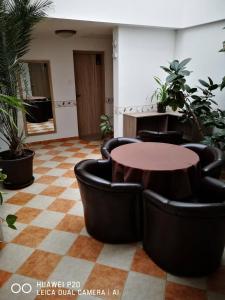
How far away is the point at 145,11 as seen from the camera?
13.6 ft

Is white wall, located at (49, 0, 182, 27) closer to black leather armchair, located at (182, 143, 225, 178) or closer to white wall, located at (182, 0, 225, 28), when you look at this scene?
white wall, located at (182, 0, 225, 28)

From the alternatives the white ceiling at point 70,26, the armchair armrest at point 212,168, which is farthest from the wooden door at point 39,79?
the armchair armrest at point 212,168

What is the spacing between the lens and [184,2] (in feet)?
14.7

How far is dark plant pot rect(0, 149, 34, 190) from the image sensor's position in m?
3.21

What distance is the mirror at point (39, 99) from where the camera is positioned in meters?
5.09

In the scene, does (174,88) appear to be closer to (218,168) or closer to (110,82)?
(218,168)

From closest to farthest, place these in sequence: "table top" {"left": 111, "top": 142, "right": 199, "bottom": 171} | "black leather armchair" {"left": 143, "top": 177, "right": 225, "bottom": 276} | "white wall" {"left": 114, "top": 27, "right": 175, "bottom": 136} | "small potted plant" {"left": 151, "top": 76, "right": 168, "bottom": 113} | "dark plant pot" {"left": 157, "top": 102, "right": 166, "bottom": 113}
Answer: "black leather armchair" {"left": 143, "top": 177, "right": 225, "bottom": 276} → "table top" {"left": 111, "top": 142, "right": 199, "bottom": 171} → "white wall" {"left": 114, "top": 27, "right": 175, "bottom": 136} → "small potted plant" {"left": 151, "top": 76, "right": 168, "bottom": 113} → "dark plant pot" {"left": 157, "top": 102, "right": 166, "bottom": 113}

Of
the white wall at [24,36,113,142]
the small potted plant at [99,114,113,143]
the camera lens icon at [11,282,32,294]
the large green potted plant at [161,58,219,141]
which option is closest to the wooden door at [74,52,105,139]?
the white wall at [24,36,113,142]

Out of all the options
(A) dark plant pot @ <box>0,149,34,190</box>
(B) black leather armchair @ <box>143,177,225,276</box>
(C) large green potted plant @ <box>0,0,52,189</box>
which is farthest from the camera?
(A) dark plant pot @ <box>0,149,34,190</box>

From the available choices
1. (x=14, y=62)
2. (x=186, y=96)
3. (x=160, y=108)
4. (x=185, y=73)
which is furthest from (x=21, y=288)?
(x=160, y=108)

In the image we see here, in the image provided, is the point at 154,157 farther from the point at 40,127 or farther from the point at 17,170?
the point at 40,127

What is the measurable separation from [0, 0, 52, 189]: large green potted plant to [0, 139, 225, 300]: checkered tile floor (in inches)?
19.7

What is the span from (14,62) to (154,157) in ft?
7.20

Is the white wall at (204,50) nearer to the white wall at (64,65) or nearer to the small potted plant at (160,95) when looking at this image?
the small potted plant at (160,95)
